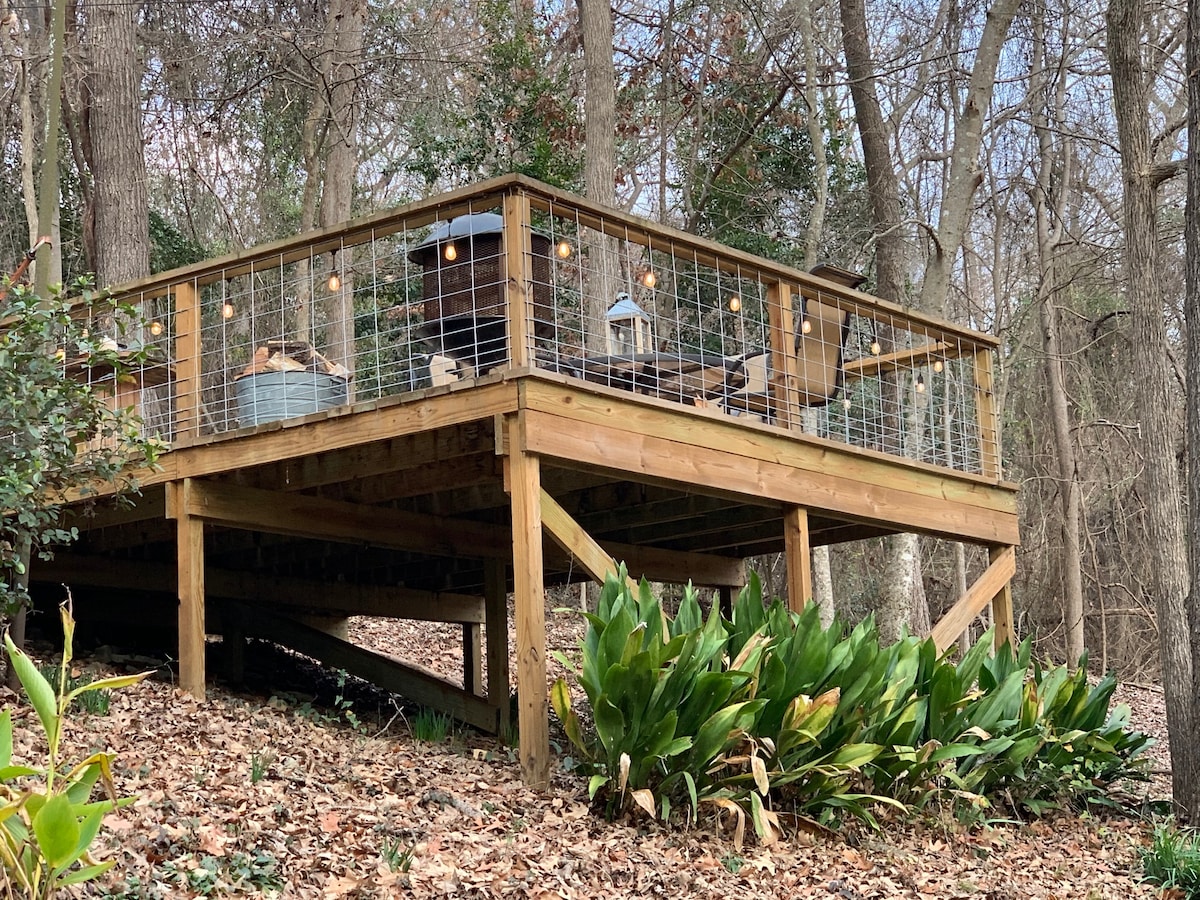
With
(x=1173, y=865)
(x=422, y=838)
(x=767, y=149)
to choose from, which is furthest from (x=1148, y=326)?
(x=767, y=149)

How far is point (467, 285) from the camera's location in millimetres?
8062

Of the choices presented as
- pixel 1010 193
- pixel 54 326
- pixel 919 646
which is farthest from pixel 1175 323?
pixel 54 326

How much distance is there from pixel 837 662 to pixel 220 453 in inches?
145

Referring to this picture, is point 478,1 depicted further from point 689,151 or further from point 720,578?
point 720,578

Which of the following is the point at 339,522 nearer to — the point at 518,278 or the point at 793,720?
the point at 518,278

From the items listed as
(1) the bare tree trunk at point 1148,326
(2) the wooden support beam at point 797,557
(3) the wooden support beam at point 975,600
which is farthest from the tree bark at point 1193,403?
(2) the wooden support beam at point 797,557

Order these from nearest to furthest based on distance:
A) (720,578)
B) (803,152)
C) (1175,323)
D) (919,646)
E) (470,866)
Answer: (470,866) < (919,646) < (720,578) < (803,152) < (1175,323)

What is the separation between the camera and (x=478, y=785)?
648 centimetres

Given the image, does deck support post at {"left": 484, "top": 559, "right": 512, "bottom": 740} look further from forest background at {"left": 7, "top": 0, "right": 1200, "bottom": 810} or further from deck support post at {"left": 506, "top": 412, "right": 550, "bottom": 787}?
forest background at {"left": 7, "top": 0, "right": 1200, "bottom": 810}

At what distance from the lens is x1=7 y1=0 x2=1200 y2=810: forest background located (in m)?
14.0

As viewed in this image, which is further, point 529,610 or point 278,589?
point 278,589

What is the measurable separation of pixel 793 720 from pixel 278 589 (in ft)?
17.1

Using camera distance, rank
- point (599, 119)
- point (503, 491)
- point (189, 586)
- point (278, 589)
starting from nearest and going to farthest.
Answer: point (189, 586), point (503, 491), point (278, 589), point (599, 119)

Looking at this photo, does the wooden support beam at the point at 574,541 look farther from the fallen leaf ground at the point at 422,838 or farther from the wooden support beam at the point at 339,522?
the wooden support beam at the point at 339,522
